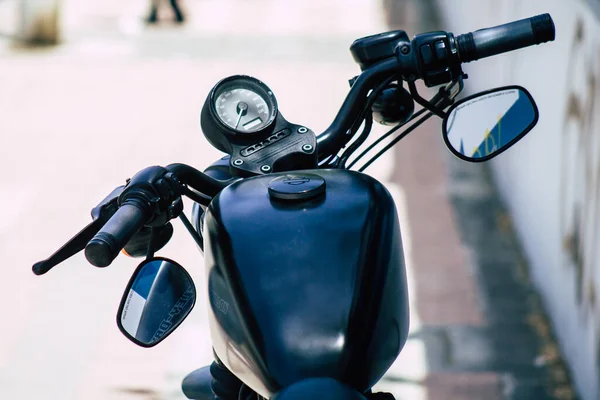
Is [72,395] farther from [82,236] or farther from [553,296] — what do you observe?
[82,236]

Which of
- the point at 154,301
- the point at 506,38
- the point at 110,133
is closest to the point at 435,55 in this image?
the point at 506,38

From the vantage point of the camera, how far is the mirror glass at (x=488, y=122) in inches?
82.4

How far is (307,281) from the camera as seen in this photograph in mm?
→ 1619

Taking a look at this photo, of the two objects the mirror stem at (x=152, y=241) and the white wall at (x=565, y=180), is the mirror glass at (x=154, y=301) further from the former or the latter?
the white wall at (x=565, y=180)

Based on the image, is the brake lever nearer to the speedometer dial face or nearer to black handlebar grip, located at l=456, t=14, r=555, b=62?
the speedometer dial face

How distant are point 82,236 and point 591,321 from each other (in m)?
2.83

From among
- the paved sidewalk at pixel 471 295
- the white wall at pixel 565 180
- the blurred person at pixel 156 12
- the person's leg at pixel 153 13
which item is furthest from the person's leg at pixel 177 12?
the white wall at pixel 565 180

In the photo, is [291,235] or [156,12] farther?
[156,12]

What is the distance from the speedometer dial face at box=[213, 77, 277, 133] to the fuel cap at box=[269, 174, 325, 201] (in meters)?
0.34

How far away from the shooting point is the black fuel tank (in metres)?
1.59

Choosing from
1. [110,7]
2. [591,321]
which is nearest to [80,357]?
[591,321]

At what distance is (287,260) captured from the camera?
165cm

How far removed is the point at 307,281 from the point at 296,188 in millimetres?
204

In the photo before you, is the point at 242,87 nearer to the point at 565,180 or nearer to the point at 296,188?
the point at 296,188
